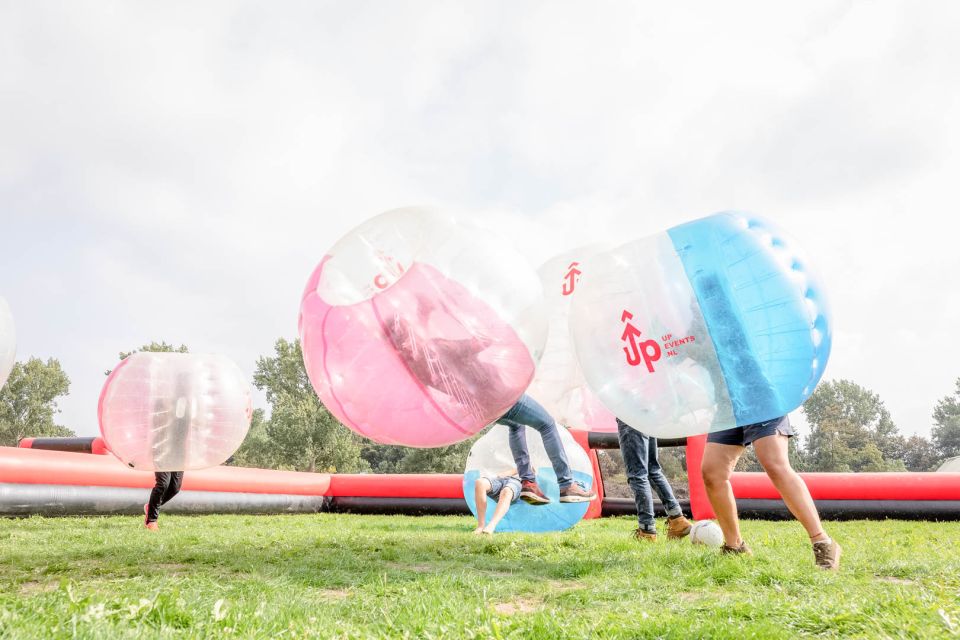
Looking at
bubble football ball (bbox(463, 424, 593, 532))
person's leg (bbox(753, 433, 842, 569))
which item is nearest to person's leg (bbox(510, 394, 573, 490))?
person's leg (bbox(753, 433, 842, 569))

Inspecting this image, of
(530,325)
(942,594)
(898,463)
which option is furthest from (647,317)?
(898,463)

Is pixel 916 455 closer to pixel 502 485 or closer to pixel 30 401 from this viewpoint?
pixel 502 485

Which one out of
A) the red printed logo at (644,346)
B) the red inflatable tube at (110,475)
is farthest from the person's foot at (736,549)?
the red inflatable tube at (110,475)

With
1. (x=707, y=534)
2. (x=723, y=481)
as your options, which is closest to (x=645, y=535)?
(x=707, y=534)

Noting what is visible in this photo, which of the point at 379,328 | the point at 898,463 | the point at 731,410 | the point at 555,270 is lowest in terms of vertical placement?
the point at 898,463

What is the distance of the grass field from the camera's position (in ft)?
7.13

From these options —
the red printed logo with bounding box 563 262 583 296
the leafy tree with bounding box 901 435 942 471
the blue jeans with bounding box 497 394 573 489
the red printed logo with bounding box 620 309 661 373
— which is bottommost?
the leafy tree with bounding box 901 435 942 471

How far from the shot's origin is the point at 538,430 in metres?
4.92

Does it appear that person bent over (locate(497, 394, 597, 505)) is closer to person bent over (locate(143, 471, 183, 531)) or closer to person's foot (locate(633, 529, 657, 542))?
person's foot (locate(633, 529, 657, 542))

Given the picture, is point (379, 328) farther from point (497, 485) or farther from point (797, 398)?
point (497, 485)

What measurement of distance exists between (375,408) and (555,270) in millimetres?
2435

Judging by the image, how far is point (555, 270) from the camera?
536 cm

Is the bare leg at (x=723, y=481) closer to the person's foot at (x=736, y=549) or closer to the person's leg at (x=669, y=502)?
the person's foot at (x=736, y=549)

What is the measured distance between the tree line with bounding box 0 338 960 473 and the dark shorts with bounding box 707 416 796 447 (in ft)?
102
